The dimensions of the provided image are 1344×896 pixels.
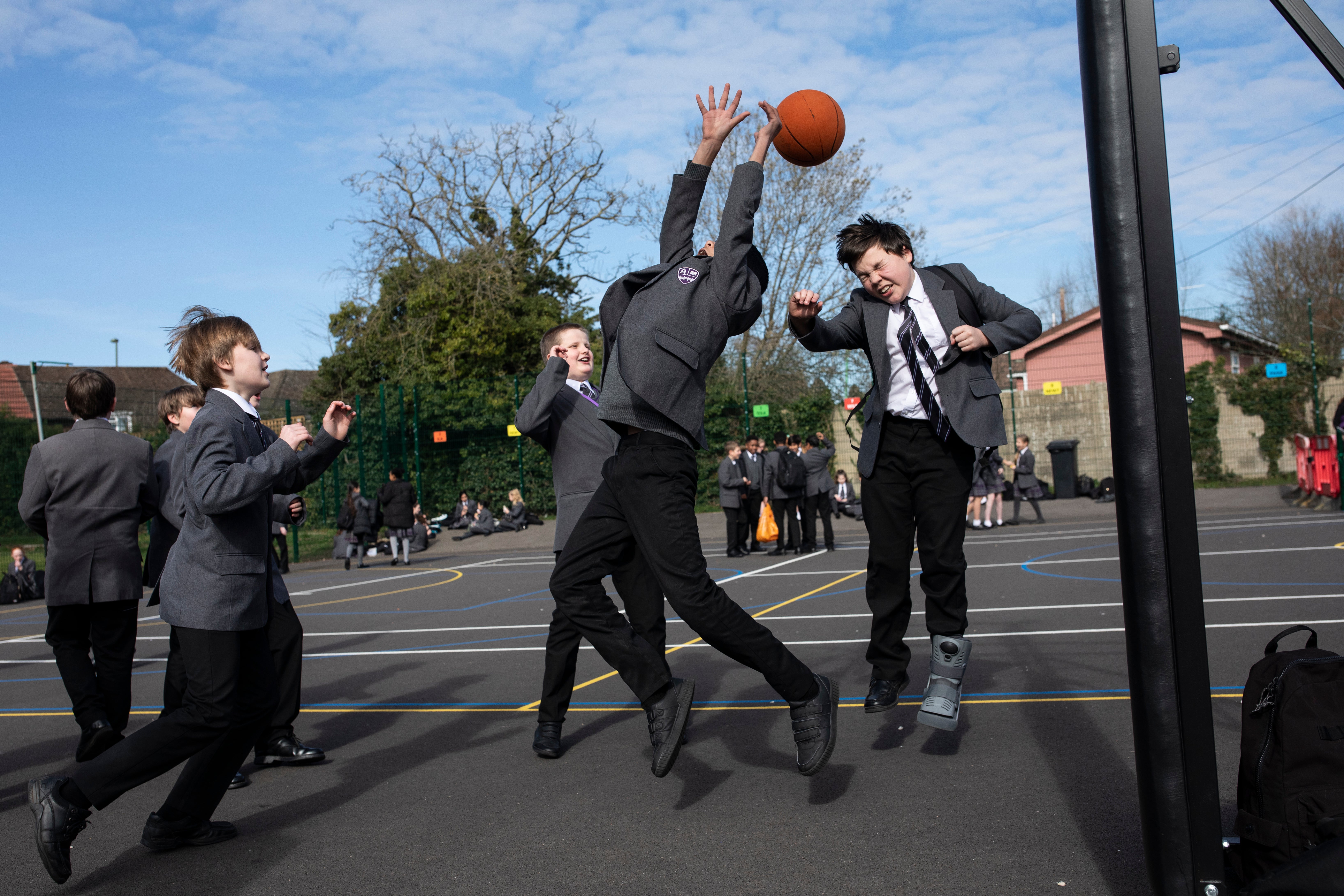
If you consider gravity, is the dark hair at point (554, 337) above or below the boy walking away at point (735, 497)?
above

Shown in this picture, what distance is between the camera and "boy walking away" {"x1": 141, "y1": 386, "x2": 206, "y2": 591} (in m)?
5.31

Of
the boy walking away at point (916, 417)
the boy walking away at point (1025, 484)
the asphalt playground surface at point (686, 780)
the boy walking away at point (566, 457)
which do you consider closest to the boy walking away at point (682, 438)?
the asphalt playground surface at point (686, 780)

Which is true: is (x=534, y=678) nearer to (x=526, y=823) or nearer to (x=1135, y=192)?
(x=526, y=823)

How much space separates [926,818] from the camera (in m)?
3.52

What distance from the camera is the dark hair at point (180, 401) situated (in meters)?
5.43

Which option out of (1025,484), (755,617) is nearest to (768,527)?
(1025,484)

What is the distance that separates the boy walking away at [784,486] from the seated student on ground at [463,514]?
10.2 m

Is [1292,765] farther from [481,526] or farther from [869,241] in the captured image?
[481,526]

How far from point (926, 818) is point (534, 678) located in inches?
143

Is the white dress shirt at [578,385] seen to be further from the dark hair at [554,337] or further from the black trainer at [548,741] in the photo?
the black trainer at [548,741]

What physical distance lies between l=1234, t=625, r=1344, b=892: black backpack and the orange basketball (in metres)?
2.57

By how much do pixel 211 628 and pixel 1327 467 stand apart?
19143mm

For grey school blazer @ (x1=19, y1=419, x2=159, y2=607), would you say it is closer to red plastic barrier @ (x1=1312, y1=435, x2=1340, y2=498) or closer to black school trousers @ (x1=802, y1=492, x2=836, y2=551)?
black school trousers @ (x1=802, y1=492, x2=836, y2=551)

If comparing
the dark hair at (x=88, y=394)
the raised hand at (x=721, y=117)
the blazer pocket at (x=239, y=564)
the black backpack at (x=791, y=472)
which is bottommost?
the blazer pocket at (x=239, y=564)
